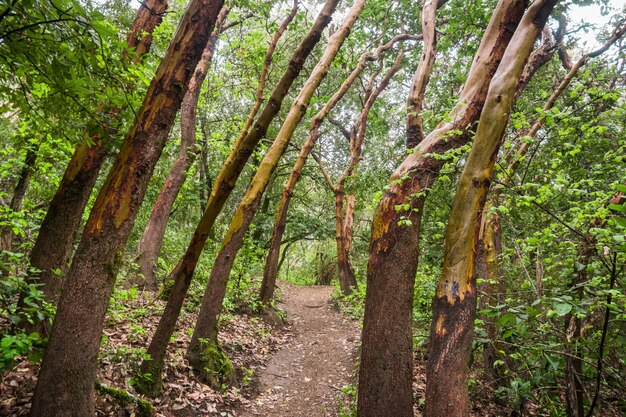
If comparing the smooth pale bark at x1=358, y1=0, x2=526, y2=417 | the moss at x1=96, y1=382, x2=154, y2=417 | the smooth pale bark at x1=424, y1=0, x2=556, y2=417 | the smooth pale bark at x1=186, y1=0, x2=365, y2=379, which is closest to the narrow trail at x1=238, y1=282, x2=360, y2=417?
the smooth pale bark at x1=186, y1=0, x2=365, y2=379

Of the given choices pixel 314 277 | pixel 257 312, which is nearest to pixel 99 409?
pixel 257 312

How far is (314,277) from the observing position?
23344 millimetres

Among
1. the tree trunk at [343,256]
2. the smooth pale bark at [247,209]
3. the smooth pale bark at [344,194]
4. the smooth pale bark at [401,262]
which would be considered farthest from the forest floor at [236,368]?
the smooth pale bark at [344,194]

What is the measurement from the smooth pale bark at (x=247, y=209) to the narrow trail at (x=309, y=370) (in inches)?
51.3

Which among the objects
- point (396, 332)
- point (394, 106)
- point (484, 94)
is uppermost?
point (394, 106)

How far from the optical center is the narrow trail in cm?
565

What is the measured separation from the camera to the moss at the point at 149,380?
13.9 feet

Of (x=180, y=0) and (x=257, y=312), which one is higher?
(x=180, y=0)

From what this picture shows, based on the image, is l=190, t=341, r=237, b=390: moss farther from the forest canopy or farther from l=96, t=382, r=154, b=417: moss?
l=96, t=382, r=154, b=417: moss

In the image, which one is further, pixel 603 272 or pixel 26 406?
pixel 603 272

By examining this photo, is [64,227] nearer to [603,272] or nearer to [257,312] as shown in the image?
[603,272]

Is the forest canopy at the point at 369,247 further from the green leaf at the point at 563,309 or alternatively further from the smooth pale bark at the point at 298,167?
the smooth pale bark at the point at 298,167

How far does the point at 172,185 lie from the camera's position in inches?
360

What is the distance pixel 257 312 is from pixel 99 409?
6527mm
